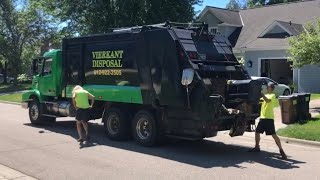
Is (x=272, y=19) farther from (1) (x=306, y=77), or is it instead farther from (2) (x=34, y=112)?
(2) (x=34, y=112)

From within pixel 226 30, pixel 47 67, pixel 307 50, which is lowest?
pixel 47 67

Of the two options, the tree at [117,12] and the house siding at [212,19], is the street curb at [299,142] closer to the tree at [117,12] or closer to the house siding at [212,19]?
the tree at [117,12]

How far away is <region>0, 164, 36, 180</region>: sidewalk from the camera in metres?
8.64

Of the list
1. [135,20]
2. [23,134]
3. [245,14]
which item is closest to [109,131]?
[23,134]

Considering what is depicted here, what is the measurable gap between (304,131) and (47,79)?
28.0ft

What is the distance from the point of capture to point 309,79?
30.5 m

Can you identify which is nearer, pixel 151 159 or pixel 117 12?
pixel 151 159

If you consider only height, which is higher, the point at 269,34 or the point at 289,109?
the point at 269,34

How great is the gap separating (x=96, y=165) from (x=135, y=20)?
2699 centimetres

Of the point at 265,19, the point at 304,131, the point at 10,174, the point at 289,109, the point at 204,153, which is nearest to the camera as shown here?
the point at 10,174

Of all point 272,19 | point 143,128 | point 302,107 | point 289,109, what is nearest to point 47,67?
point 143,128

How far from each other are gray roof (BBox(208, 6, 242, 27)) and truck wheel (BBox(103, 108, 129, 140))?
2479 centimetres

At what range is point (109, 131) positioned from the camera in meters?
13.4

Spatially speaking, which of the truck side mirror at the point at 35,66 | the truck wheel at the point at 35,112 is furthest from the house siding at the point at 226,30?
the truck wheel at the point at 35,112
